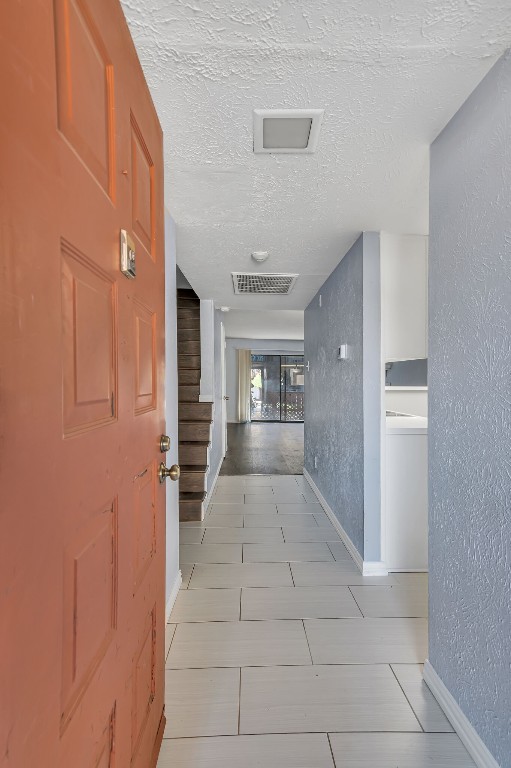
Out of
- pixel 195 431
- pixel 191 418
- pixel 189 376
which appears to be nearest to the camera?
pixel 195 431

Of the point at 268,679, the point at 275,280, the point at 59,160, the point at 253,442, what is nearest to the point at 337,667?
the point at 268,679

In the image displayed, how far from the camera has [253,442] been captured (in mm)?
7969

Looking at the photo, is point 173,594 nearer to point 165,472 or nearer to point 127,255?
point 165,472

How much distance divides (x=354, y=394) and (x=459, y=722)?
1746 millimetres

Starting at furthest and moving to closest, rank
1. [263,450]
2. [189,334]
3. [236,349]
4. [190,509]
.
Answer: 1. [236,349]
2. [263,450]
3. [189,334]
4. [190,509]

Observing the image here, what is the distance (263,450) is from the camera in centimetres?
704

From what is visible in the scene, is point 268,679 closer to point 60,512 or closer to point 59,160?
point 60,512

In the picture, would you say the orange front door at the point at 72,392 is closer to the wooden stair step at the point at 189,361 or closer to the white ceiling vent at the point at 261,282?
the white ceiling vent at the point at 261,282

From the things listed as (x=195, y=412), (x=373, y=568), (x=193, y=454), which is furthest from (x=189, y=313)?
(x=373, y=568)

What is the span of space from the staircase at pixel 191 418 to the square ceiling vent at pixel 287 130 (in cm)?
268

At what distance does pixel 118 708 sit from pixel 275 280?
3.21m

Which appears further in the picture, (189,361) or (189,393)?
(189,361)

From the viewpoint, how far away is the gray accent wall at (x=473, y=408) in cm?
114

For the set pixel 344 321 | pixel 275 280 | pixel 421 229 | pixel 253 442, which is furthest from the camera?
pixel 253 442
